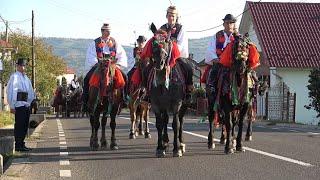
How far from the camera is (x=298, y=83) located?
39.6 m

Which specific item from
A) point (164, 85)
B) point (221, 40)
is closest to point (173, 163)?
Answer: point (164, 85)

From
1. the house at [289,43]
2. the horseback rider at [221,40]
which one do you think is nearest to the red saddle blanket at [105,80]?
the horseback rider at [221,40]

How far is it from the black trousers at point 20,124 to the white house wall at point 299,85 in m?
28.2

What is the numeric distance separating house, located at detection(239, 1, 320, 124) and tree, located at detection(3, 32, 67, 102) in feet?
76.3

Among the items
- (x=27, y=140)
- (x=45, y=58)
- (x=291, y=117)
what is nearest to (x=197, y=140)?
(x=27, y=140)

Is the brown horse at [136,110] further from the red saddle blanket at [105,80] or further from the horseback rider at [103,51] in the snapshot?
the red saddle blanket at [105,80]

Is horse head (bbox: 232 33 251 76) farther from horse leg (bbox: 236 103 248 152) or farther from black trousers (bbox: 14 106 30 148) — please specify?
black trousers (bbox: 14 106 30 148)

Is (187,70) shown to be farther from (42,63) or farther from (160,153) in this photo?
(42,63)

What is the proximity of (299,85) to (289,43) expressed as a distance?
3.00 metres

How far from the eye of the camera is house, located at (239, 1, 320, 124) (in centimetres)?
3894

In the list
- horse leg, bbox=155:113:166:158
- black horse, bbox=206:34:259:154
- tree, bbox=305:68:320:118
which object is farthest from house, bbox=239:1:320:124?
horse leg, bbox=155:113:166:158

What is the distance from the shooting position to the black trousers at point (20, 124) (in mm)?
12758

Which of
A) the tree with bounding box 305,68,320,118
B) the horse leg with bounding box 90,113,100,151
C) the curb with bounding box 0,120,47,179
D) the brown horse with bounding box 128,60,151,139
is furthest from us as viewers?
the tree with bounding box 305,68,320,118

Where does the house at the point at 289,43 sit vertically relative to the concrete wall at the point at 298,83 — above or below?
above
